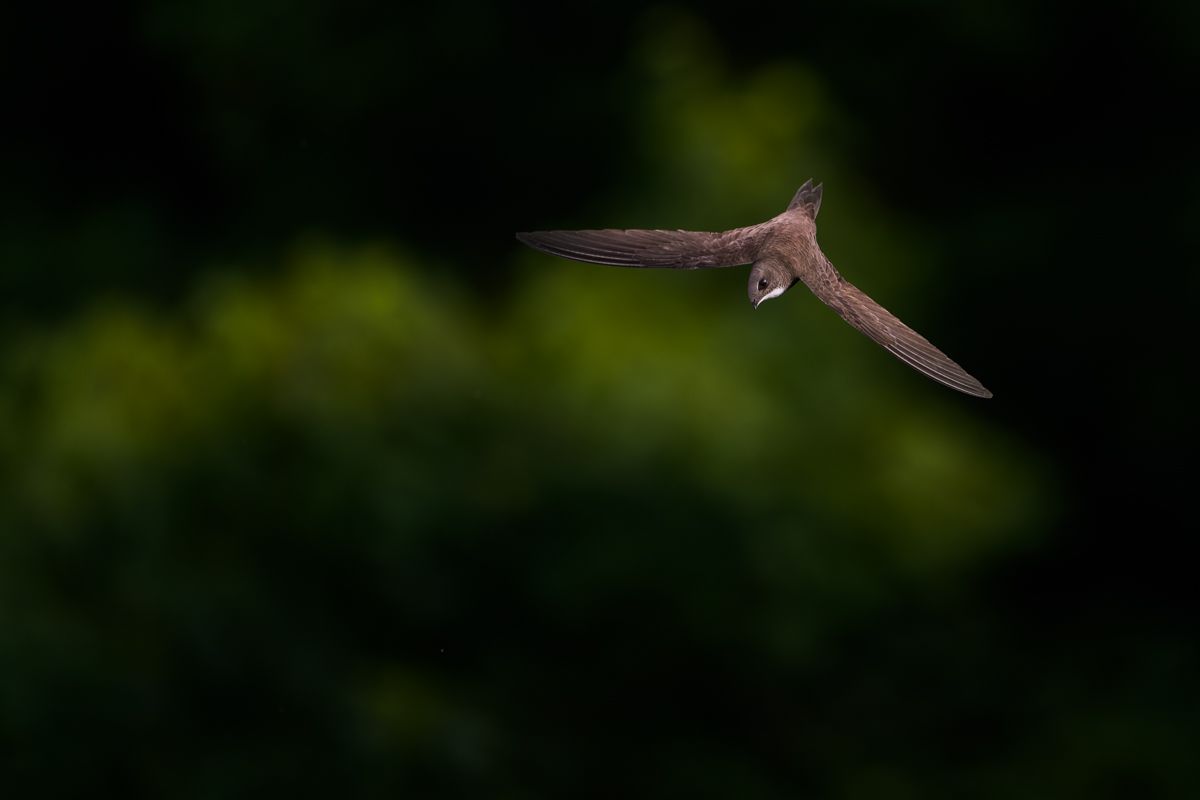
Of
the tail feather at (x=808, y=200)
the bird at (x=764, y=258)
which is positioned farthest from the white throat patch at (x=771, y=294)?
the tail feather at (x=808, y=200)

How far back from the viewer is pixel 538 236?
6.61 ft

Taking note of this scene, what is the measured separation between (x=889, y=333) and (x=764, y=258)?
10.9 inches

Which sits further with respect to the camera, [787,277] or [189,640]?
[189,640]

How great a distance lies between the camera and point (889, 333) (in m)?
1.85

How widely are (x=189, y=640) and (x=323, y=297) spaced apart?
4.30ft

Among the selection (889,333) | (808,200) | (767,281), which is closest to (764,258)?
(767,281)

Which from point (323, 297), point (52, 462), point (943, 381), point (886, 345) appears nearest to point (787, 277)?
point (886, 345)

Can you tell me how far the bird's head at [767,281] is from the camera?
1.99 metres

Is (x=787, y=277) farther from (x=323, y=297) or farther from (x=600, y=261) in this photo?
(x=323, y=297)

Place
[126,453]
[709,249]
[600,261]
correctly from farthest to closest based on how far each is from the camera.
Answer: [126,453] → [709,249] → [600,261]

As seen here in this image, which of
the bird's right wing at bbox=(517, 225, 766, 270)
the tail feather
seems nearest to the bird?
the bird's right wing at bbox=(517, 225, 766, 270)

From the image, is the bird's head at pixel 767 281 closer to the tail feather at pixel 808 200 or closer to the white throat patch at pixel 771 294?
the white throat patch at pixel 771 294

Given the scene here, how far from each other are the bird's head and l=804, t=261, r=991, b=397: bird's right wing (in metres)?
0.03

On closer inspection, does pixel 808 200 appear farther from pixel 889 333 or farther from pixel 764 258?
pixel 889 333
